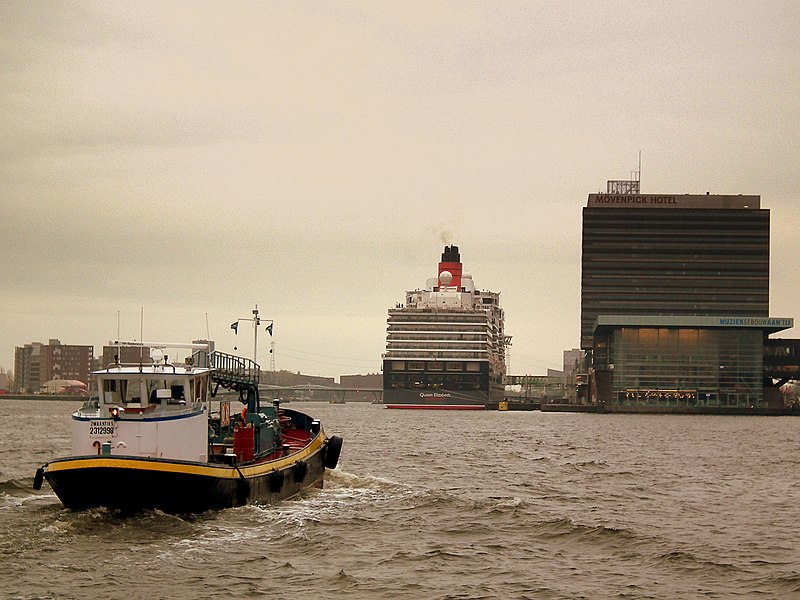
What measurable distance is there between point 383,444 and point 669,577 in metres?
52.8

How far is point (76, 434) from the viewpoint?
3494 cm

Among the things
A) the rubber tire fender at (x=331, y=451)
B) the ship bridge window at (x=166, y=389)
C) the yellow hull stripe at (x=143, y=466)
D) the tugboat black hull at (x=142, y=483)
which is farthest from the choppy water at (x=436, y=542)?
the ship bridge window at (x=166, y=389)

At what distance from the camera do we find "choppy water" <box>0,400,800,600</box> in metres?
27.3

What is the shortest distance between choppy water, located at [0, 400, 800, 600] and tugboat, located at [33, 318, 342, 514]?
66cm

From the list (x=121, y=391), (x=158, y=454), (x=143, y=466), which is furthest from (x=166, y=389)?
(x=143, y=466)

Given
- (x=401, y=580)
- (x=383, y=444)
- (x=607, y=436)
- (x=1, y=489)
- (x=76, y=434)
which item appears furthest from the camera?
(x=607, y=436)

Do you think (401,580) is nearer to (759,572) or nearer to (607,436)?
(759,572)

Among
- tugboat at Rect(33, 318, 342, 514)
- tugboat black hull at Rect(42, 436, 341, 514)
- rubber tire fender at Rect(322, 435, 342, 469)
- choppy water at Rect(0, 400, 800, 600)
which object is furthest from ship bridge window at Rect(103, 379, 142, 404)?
rubber tire fender at Rect(322, 435, 342, 469)

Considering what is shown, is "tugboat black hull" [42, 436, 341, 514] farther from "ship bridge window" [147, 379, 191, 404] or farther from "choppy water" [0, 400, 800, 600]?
"ship bridge window" [147, 379, 191, 404]

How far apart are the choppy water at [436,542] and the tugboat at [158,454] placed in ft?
2.16

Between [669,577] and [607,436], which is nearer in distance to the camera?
[669,577]

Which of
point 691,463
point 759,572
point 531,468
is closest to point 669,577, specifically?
point 759,572

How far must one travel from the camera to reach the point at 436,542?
33.9 m

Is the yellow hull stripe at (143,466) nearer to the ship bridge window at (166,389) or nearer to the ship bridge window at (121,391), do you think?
the ship bridge window at (166,389)
